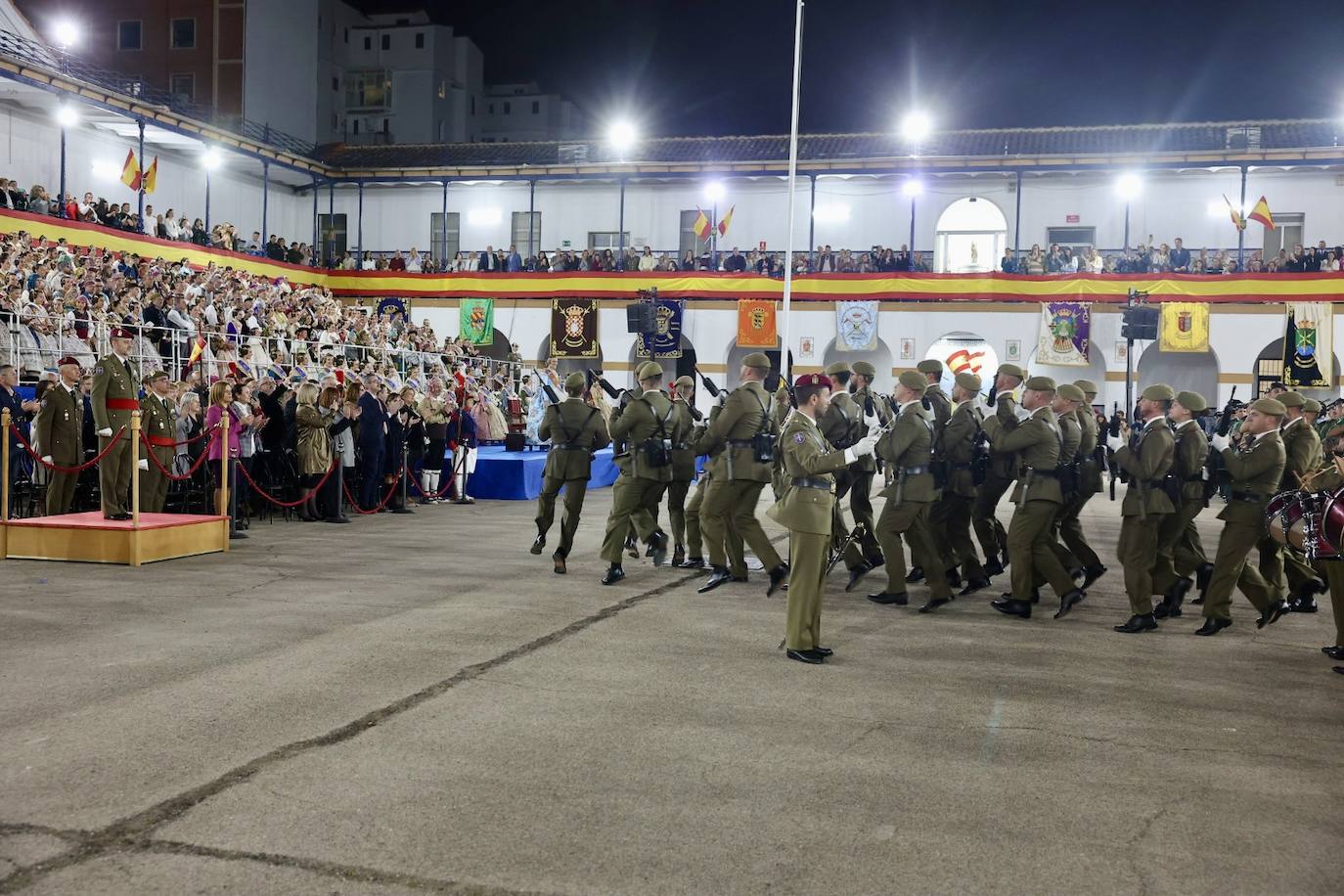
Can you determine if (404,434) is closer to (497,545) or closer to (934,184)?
(497,545)

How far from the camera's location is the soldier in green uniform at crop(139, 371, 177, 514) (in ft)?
40.0

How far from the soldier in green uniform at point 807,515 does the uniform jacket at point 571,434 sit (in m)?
3.82

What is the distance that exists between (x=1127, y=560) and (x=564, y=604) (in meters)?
4.29

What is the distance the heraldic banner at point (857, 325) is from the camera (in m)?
33.6

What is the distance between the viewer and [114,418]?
11.6 meters

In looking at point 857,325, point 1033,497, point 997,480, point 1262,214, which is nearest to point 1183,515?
point 1033,497

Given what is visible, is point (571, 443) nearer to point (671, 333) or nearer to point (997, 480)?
point (997, 480)

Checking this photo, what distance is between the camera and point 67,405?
1252cm

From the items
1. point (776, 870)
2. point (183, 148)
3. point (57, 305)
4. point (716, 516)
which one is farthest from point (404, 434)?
point (183, 148)

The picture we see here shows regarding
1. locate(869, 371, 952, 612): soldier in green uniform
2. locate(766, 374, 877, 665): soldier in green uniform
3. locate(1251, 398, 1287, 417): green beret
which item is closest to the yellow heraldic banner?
locate(1251, 398, 1287, 417): green beret

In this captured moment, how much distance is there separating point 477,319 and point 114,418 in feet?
81.1

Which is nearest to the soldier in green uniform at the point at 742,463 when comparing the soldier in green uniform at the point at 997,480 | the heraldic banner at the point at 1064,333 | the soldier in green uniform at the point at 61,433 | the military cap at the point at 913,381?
the military cap at the point at 913,381

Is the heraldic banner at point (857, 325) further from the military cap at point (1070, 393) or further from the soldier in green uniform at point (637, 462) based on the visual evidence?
the military cap at point (1070, 393)

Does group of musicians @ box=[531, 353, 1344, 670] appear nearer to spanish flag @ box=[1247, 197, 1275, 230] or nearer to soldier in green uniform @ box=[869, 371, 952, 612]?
soldier in green uniform @ box=[869, 371, 952, 612]
